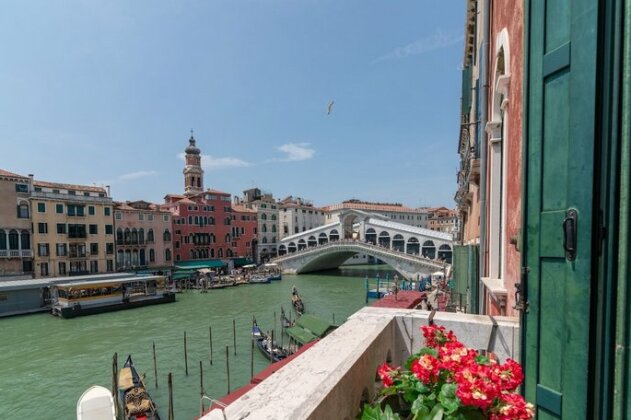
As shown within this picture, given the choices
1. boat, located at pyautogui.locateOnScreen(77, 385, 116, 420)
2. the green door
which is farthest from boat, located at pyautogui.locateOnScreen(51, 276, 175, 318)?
the green door

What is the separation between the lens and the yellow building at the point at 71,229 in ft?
75.2

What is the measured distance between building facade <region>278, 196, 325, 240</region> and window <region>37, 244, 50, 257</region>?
82.3 feet

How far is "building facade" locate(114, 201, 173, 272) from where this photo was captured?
27.4 metres

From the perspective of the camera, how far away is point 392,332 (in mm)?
2568

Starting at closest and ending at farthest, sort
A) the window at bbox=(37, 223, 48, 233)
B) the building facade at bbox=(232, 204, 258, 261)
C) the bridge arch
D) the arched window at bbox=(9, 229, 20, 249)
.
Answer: the arched window at bbox=(9, 229, 20, 249)
the window at bbox=(37, 223, 48, 233)
the bridge arch
the building facade at bbox=(232, 204, 258, 261)

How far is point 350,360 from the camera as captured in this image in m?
1.68

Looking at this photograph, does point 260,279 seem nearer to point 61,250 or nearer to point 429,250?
point 61,250

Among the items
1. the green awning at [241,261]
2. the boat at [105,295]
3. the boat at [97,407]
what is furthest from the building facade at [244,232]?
the boat at [97,407]

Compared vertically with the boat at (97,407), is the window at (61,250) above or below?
above

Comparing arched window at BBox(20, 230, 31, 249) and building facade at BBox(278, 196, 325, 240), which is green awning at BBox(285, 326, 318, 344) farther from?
building facade at BBox(278, 196, 325, 240)

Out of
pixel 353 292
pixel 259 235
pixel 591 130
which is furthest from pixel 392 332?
pixel 259 235

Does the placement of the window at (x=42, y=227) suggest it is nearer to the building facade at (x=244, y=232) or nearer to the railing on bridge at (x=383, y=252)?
the building facade at (x=244, y=232)

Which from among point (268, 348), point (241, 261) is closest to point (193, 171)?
point (241, 261)

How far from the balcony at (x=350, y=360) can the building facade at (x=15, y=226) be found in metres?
27.5
